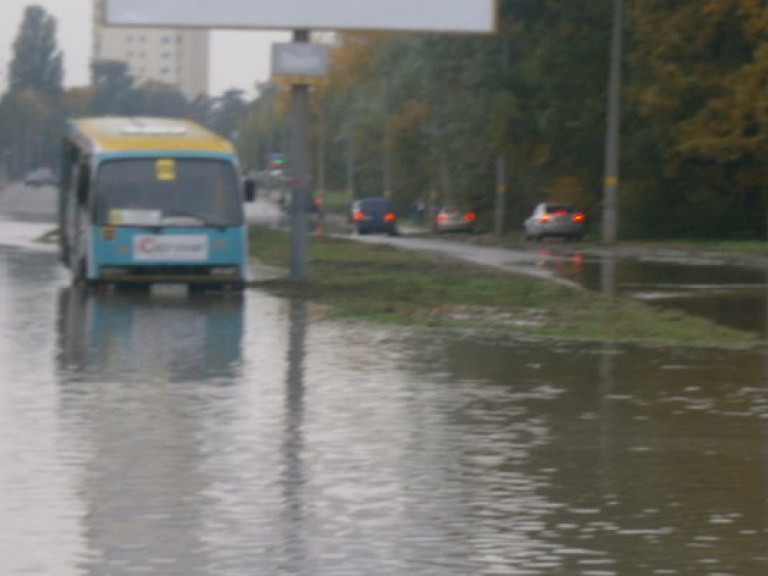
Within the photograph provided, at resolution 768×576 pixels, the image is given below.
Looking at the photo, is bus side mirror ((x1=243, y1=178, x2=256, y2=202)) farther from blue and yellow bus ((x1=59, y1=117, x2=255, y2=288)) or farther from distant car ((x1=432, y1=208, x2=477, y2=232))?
distant car ((x1=432, y1=208, x2=477, y2=232))

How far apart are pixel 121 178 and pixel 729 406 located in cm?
1611

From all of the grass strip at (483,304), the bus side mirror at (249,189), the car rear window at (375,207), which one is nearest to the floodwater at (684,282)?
the grass strip at (483,304)

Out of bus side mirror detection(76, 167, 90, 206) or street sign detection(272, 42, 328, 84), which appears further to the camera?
street sign detection(272, 42, 328, 84)

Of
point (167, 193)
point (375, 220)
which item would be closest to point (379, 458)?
point (167, 193)

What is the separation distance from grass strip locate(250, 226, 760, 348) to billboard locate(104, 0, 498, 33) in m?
4.03

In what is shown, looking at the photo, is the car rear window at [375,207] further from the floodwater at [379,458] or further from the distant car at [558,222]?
the floodwater at [379,458]

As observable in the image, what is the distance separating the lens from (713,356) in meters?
18.6

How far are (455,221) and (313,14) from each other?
48.5m

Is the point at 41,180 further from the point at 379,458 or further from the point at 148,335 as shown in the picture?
the point at 379,458

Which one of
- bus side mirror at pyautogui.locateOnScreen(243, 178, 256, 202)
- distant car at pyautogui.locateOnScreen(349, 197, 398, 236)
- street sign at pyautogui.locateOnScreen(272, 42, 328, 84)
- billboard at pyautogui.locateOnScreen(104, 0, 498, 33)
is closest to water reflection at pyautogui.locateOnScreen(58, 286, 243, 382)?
bus side mirror at pyautogui.locateOnScreen(243, 178, 256, 202)

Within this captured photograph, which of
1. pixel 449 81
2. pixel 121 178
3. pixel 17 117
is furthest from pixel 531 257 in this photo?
pixel 17 117

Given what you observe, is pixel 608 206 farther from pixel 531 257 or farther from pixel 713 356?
pixel 713 356

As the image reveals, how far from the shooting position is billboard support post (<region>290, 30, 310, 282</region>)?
99.1 ft

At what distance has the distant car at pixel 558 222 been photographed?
215ft
